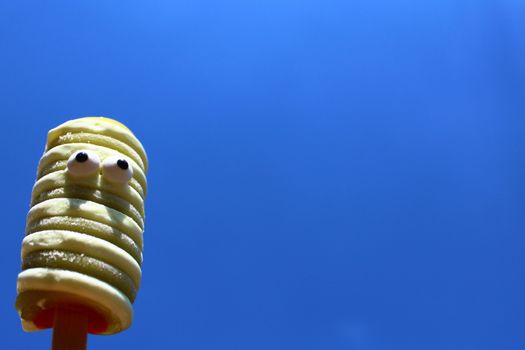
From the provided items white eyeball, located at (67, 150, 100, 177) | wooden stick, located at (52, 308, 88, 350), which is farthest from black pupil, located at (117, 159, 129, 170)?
wooden stick, located at (52, 308, 88, 350)

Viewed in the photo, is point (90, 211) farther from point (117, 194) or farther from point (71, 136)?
point (71, 136)

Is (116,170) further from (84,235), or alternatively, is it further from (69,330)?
(69,330)

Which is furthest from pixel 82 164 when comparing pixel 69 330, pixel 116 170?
pixel 69 330

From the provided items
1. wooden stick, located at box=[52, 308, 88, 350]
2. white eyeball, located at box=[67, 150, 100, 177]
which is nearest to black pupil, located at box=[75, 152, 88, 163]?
white eyeball, located at box=[67, 150, 100, 177]

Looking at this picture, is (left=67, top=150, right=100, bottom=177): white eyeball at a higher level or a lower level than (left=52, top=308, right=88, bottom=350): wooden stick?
higher

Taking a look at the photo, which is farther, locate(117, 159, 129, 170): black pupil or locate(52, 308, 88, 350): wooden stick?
locate(117, 159, 129, 170): black pupil

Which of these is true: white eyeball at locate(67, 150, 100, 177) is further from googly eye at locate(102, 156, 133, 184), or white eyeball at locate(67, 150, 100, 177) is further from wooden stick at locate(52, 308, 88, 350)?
wooden stick at locate(52, 308, 88, 350)

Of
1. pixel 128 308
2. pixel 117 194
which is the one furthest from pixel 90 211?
pixel 128 308

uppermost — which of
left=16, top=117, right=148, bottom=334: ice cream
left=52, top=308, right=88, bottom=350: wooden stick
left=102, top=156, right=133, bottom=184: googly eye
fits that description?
left=102, top=156, right=133, bottom=184: googly eye

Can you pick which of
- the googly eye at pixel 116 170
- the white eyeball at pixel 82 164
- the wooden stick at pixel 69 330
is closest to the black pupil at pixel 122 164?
the googly eye at pixel 116 170
